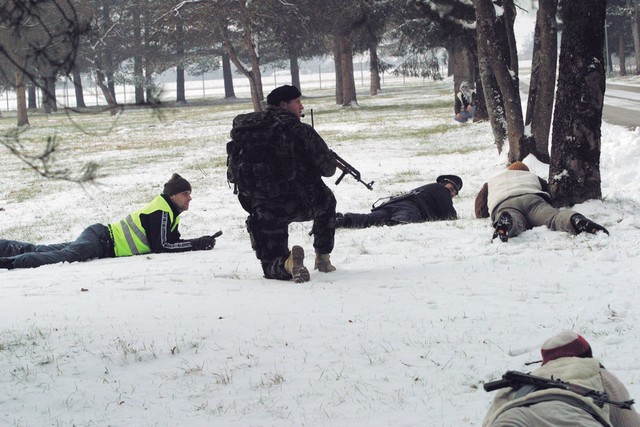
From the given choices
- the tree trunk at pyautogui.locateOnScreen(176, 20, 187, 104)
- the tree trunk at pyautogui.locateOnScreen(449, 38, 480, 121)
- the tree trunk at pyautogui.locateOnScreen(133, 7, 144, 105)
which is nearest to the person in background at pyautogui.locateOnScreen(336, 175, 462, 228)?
the tree trunk at pyautogui.locateOnScreen(449, 38, 480, 121)

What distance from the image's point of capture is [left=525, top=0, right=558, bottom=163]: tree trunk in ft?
46.0

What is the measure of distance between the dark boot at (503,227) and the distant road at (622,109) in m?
12.6

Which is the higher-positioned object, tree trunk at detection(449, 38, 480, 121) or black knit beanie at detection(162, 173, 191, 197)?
tree trunk at detection(449, 38, 480, 121)

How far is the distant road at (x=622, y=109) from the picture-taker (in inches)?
894

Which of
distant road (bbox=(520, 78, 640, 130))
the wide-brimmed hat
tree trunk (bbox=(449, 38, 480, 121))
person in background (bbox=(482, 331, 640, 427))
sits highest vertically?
tree trunk (bbox=(449, 38, 480, 121))

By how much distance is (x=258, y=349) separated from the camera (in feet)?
18.7

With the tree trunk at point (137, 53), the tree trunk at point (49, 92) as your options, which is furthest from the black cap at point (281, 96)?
the tree trunk at point (137, 53)

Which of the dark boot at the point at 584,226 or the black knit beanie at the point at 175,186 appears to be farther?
the black knit beanie at the point at 175,186

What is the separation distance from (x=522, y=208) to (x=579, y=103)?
1580mm

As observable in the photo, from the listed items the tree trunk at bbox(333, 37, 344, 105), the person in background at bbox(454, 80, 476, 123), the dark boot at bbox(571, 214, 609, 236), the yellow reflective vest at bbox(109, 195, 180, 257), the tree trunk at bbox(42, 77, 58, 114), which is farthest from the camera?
the tree trunk at bbox(333, 37, 344, 105)

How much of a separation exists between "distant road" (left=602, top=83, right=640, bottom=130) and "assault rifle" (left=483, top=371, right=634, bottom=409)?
713 inches

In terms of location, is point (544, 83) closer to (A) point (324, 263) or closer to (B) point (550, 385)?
(A) point (324, 263)

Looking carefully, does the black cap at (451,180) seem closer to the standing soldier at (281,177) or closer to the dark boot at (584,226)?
the dark boot at (584,226)

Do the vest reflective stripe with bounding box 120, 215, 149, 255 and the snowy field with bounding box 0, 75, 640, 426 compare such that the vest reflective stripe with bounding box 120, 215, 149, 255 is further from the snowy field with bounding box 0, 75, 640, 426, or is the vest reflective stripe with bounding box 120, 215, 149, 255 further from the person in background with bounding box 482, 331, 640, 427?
the person in background with bounding box 482, 331, 640, 427
